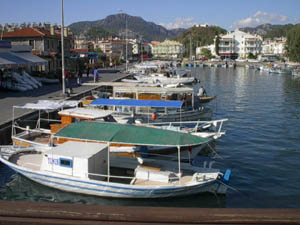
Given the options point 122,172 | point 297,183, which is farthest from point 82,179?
point 297,183

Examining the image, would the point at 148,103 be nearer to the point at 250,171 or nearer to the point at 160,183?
the point at 250,171

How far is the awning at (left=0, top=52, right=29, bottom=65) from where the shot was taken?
3472cm

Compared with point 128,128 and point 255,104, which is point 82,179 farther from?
point 255,104

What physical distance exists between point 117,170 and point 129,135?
7.75 feet

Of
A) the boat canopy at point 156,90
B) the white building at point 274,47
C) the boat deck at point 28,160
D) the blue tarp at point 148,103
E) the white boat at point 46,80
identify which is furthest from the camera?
the white building at point 274,47

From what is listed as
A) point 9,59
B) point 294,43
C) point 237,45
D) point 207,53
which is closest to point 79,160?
point 9,59

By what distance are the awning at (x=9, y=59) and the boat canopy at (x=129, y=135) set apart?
23.1 metres

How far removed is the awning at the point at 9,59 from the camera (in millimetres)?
34719

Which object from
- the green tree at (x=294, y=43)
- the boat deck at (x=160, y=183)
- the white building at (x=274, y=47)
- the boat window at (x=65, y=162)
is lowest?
the boat deck at (x=160, y=183)

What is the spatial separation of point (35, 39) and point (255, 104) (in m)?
35.9

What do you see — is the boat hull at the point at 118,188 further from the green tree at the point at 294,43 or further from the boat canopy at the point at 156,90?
the green tree at the point at 294,43

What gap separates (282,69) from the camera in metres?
90.4

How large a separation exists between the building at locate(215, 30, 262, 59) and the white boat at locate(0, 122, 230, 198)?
150m

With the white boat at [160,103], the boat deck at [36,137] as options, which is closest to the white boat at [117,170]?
the boat deck at [36,137]
